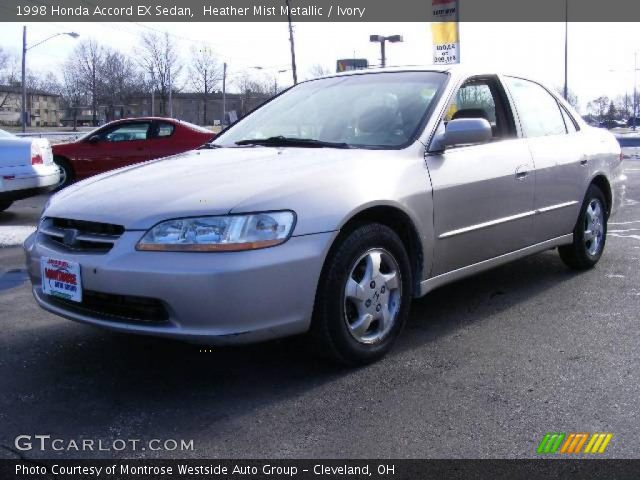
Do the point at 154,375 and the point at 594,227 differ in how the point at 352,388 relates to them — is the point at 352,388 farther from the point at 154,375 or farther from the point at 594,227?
the point at 594,227

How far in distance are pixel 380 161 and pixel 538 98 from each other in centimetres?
197

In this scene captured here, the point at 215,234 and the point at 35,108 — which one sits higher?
the point at 35,108

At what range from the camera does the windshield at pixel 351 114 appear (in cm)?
391

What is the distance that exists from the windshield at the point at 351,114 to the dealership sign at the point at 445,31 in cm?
639

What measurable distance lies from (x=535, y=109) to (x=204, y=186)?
8.84ft

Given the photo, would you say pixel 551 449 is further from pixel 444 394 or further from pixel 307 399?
pixel 307 399

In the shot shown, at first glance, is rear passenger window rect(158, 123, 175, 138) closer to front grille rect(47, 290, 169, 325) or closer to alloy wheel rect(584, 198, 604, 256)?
alloy wheel rect(584, 198, 604, 256)

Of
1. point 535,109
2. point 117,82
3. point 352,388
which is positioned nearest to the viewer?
point 352,388

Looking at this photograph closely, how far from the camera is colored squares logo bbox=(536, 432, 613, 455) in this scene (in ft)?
8.48

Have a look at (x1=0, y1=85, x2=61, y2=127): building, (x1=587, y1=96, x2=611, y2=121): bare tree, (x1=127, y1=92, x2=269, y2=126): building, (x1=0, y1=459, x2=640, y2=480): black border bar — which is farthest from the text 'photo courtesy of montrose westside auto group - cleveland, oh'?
(x1=587, y1=96, x2=611, y2=121): bare tree

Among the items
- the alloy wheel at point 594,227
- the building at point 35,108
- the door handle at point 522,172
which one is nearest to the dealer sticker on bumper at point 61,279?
the door handle at point 522,172

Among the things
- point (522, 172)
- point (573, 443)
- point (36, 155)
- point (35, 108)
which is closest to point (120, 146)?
point (36, 155)

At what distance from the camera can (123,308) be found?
3023 millimetres

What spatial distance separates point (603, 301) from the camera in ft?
15.1
